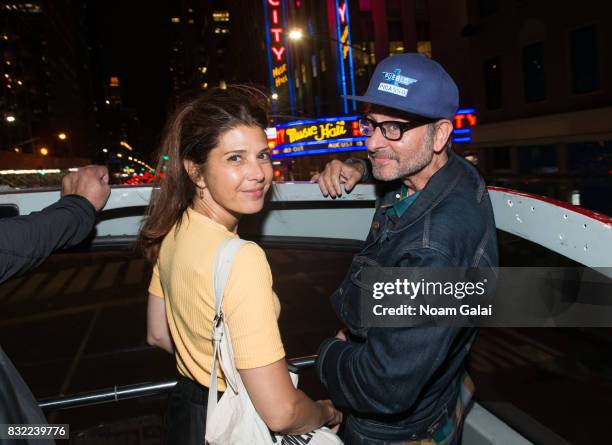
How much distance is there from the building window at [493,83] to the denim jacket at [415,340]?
70.0 feet

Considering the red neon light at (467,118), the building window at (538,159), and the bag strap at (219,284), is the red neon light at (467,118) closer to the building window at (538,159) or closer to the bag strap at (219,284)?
the building window at (538,159)

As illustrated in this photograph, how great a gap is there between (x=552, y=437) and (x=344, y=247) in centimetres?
168

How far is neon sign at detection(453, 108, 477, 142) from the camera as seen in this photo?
21.9 meters

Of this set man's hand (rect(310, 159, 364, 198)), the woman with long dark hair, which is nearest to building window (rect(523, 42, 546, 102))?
man's hand (rect(310, 159, 364, 198))

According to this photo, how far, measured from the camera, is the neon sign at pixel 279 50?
43.3 meters

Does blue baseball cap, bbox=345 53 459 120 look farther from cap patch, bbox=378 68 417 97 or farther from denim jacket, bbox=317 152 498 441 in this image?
denim jacket, bbox=317 152 498 441

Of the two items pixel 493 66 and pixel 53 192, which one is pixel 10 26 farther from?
pixel 53 192

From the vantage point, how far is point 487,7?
21.2m

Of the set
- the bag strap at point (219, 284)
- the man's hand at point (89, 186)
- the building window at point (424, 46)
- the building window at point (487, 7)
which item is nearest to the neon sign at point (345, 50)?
the building window at point (424, 46)

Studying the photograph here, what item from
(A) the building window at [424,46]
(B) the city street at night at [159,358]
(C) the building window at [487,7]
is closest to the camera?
(B) the city street at night at [159,358]

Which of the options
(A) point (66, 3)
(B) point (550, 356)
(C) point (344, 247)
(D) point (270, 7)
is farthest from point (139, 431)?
(A) point (66, 3)

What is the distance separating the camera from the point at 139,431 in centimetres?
577

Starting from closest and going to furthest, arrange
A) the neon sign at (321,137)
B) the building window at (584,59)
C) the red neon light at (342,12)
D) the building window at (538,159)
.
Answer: the building window at (584,59), the building window at (538,159), the neon sign at (321,137), the red neon light at (342,12)

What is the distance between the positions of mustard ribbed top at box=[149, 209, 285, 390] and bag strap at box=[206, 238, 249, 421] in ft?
0.07
